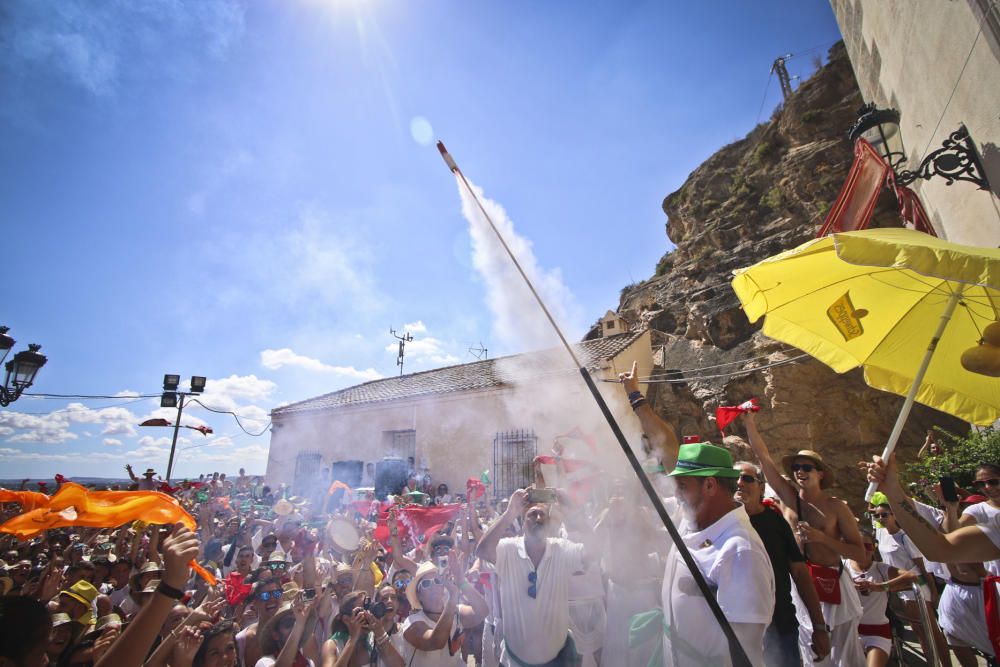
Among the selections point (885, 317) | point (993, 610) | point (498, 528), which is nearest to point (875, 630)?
point (993, 610)

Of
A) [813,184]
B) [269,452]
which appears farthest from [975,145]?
[269,452]

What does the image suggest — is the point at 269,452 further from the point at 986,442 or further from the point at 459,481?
the point at 986,442

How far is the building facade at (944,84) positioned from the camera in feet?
13.6

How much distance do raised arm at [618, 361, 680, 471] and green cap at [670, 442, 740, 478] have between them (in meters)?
0.55

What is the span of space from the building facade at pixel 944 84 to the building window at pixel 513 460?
31.1 feet

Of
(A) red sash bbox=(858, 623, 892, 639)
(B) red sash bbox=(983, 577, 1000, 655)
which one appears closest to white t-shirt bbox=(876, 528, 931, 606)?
(B) red sash bbox=(983, 577, 1000, 655)

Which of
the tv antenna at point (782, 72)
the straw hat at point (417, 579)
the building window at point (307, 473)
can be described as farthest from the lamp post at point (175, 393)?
the tv antenna at point (782, 72)

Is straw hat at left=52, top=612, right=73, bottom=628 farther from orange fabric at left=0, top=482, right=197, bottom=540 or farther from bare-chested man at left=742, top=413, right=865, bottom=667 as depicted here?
bare-chested man at left=742, top=413, right=865, bottom=667

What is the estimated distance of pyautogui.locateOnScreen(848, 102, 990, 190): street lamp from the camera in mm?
4277

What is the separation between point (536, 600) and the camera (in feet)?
10.0

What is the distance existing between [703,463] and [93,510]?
5.84 metres

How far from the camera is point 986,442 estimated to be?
522cm

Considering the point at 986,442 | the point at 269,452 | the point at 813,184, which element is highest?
the point at 813,184

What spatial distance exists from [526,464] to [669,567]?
10055mm
